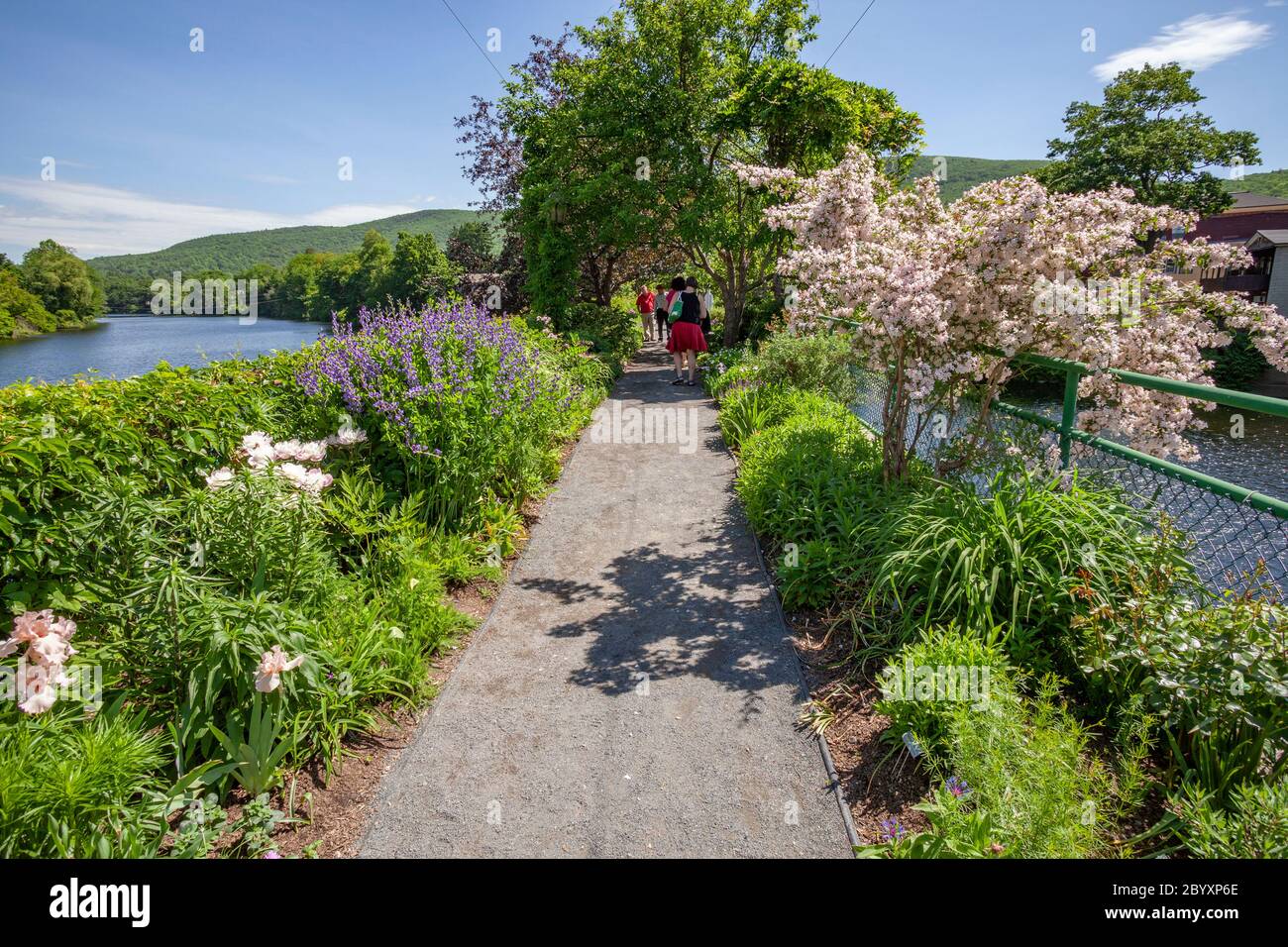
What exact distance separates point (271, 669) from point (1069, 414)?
4.74 m

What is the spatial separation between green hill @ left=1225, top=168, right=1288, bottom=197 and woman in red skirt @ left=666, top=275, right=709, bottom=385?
9172cm

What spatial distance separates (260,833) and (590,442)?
692 centimetres

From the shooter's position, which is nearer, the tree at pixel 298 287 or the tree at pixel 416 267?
the tree at pixel 416 267

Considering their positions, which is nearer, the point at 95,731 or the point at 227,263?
the point at 95,731

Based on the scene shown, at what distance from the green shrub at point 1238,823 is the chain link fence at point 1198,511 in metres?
1.04

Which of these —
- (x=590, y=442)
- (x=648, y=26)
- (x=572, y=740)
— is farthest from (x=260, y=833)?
(x=648, y=26)

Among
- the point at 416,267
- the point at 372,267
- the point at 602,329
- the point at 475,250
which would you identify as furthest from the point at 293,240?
the point at 602,329

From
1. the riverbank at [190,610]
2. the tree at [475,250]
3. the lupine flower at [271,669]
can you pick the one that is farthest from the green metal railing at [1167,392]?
the tree at [475,250]

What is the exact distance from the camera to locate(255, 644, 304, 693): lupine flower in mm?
2623

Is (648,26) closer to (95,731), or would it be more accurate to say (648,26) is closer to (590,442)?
(590,442)

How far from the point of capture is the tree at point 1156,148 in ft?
108

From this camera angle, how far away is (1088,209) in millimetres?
4289

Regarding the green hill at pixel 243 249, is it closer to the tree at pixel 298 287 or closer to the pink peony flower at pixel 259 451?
the tree at pixel 298 287

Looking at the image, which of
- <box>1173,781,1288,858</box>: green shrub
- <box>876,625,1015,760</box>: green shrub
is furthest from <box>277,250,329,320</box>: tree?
<box>1173,781,1288,858</box>: green shrub
